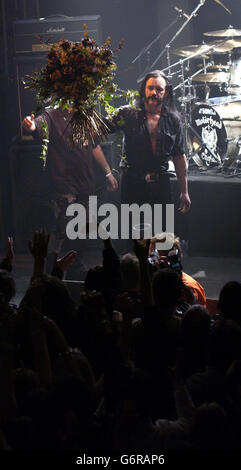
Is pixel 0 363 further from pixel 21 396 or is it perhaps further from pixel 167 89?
pixel 167 89

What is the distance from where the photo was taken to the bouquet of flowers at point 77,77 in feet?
19.1

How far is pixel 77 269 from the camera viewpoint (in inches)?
279

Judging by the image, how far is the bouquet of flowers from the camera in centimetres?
582

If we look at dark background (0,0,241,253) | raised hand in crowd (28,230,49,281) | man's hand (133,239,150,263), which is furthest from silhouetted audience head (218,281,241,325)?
dark background (0,0,241,253)

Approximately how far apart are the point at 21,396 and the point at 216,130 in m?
6.50

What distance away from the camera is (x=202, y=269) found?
800 centimetres

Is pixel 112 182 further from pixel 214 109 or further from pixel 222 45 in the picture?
pixel 222 45

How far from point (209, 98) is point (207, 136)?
0.64 meters

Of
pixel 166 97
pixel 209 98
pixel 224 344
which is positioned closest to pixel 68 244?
pixel 166 97

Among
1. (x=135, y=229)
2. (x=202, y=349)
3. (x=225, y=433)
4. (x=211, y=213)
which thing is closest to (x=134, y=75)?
(x=211, y=213)

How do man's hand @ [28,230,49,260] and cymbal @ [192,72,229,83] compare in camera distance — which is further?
cymbal @ [192,72,229,83]

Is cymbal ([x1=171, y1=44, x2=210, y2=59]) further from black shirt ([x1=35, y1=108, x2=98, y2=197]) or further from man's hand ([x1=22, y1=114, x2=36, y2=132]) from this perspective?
man's hand ([x1=22, y1=114, x2=36, y2=132])

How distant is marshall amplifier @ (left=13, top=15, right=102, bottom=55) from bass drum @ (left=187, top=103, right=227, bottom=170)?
57.9 inches

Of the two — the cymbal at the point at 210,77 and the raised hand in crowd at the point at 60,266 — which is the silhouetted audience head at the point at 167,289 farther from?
the cymbal at the point at 210,77
